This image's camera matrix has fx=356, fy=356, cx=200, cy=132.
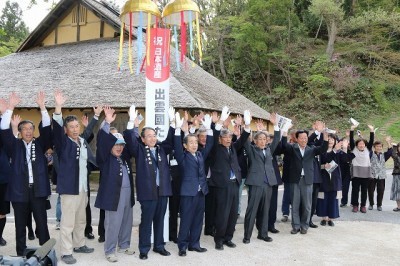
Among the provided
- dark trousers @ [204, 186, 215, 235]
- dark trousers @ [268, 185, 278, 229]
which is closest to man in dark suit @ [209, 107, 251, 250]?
dark trousers @ [204, 186, 215, 235]

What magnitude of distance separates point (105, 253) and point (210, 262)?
4.38 ft

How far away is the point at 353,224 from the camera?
6699mm

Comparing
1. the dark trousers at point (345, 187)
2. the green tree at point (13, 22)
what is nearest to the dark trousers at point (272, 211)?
the dark trousers at point (345, 187)

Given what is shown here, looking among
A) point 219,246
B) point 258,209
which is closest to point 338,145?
point 258,209

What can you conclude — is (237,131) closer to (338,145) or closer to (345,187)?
(338,145)

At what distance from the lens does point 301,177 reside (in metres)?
5.97

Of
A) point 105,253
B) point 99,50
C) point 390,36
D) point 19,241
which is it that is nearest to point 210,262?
point 105,253

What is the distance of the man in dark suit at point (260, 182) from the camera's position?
5.40 metres

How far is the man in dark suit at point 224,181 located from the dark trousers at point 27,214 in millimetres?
2249

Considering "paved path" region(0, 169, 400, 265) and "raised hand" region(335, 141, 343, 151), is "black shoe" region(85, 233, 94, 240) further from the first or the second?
"raised hand" region(335, 141, 343, 151)

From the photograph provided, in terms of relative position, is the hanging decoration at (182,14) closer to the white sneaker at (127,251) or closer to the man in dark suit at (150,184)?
the man in dark suit at (150,184)

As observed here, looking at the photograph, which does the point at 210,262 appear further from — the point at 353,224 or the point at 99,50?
the point at 99,50

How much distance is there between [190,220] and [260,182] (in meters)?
1.28

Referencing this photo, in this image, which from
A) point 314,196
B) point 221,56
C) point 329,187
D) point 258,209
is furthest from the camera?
point 221,56
